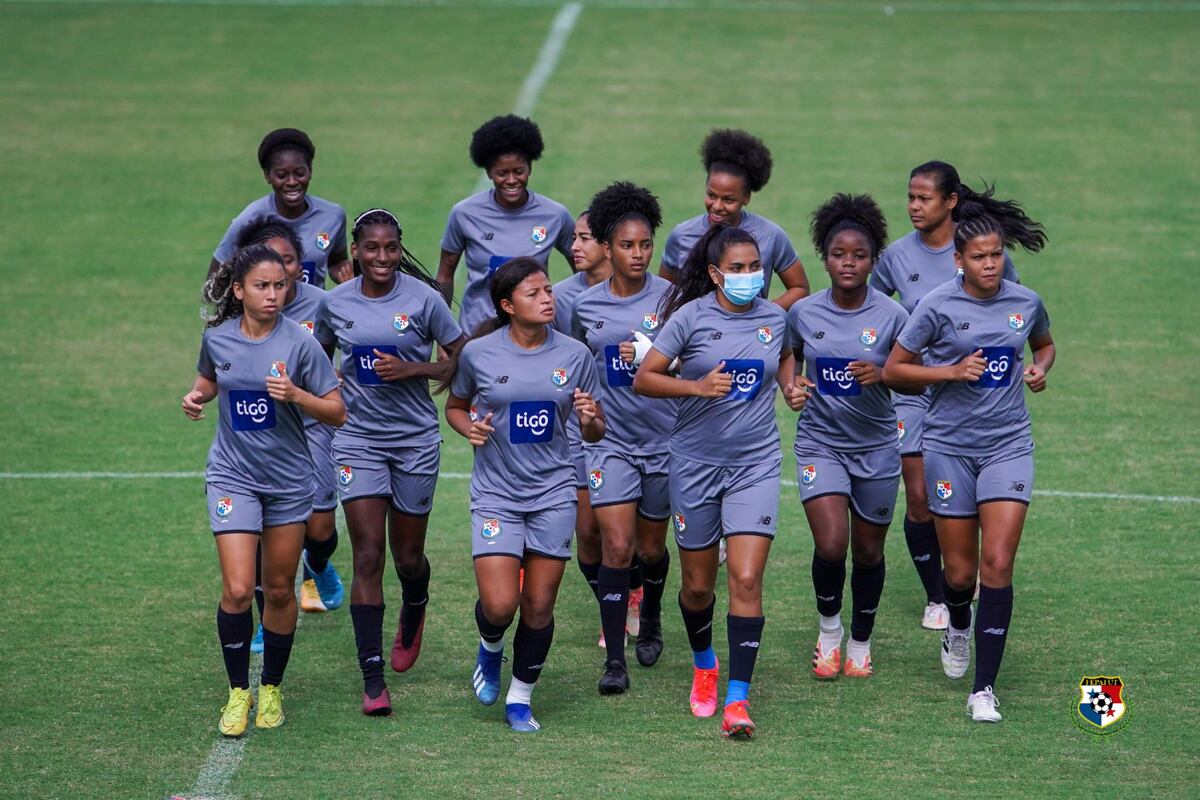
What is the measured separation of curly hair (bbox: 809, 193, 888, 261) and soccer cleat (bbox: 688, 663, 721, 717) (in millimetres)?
2125

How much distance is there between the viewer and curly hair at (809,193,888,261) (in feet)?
28.0

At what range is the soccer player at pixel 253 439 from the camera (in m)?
7.75

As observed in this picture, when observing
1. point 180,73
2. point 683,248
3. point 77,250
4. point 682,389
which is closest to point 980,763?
point 682,389

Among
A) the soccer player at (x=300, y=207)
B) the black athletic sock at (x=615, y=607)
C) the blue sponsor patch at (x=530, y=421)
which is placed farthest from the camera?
the soccer player at (x=300, y=207)

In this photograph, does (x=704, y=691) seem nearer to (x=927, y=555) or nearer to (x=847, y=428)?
(x=847, y=428)

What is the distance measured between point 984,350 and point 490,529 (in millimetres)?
2456

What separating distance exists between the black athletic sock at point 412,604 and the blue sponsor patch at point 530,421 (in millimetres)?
1153

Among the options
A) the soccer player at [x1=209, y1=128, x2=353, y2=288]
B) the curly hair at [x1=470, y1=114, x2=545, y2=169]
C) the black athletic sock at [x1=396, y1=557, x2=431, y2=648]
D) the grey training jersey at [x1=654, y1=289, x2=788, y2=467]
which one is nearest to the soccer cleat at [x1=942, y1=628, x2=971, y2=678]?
the grey training jersey at [x1=654, y1=289, x2=788, y2=467]

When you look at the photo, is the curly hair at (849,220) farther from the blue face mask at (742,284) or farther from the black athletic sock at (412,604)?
the black athletic sock at (412,604)

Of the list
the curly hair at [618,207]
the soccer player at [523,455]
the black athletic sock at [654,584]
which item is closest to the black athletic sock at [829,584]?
the black athletic sock at [654,584]

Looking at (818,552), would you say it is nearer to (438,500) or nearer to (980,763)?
(980,763)

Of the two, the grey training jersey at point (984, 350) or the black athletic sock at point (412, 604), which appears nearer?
the grey training jersey at point (984, 350)

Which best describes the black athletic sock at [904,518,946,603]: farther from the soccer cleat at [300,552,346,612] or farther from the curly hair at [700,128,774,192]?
the soccer cleat at [300,552,346,612]

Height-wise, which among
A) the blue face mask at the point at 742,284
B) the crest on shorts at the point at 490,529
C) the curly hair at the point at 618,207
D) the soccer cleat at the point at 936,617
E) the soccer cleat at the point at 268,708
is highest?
the curly hair at the point at 618,207
